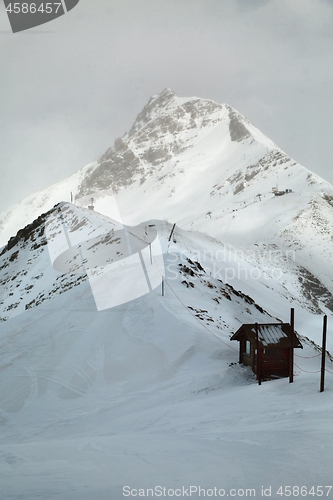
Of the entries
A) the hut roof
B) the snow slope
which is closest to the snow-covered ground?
the snow slope

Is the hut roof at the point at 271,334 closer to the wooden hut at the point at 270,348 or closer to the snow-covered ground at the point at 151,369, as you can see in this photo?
the wooden hut at the point at 270,348

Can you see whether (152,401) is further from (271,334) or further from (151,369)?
(271,334)

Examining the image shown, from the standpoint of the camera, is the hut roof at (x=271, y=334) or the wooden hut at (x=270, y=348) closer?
the wooden hut at (x=270, y=348)

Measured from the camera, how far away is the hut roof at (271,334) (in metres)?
17.8

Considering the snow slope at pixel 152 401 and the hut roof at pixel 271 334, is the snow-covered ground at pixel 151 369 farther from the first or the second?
the hut roof at pixel 271 334

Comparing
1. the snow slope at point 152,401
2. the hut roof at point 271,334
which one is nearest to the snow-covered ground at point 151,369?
the snow slope at point 152,401

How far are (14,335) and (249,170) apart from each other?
115 m

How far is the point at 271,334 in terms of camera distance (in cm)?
1833

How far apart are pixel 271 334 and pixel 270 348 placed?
784mm

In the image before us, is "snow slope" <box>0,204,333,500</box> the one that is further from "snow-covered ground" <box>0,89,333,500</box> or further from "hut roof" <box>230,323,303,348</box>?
"hut roof" <box>230,323,303,348</box>

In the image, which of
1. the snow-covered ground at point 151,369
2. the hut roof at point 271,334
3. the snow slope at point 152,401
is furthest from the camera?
the hut roof at point 271,334

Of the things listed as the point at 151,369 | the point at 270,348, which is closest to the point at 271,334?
the point at 270,348

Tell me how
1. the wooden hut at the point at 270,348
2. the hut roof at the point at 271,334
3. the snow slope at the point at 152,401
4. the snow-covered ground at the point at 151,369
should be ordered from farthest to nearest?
the hut roof at the point at 271,334
the wooden hut at the point at 270,348
the snow-covered ground at the point at 151,369
the snow slope at the point at 152,401

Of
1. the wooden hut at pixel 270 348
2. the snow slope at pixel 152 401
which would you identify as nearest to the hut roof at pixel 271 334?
the wooden hut at pixel 270 348
